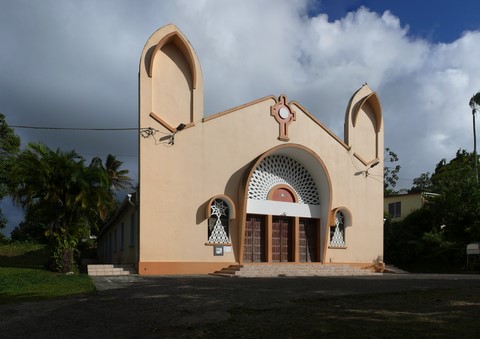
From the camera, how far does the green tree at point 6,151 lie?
2762 cm

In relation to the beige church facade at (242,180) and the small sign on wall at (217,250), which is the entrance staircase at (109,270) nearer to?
the beige church facade at (242,180)

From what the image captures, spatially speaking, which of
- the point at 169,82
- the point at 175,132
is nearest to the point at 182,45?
the point at 169,82

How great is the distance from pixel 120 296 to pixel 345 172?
51.3ft

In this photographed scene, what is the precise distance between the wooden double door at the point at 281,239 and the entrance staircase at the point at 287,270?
53.8 inches

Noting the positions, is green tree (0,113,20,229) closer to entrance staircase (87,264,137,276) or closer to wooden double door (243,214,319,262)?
entrance staircase (87,264,137,276)

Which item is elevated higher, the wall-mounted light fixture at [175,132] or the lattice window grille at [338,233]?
the wall-mounted light fixture at [175,132]

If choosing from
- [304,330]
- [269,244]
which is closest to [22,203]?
[269,244]

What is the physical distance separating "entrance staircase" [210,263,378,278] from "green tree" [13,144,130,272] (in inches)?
215

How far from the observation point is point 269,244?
2152 cm

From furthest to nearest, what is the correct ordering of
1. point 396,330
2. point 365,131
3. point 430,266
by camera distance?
point 430,266 < point 365,131 < point 396,330

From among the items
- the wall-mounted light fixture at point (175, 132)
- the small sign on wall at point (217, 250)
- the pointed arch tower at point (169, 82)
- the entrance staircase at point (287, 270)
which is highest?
the pointed arch tower at point (169, 82)

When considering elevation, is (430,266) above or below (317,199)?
below

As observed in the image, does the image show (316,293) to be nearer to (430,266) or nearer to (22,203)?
(22,203)

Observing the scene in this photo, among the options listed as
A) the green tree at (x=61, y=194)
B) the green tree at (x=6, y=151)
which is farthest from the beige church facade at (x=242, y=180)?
the green tree at (x=6, y=151)
